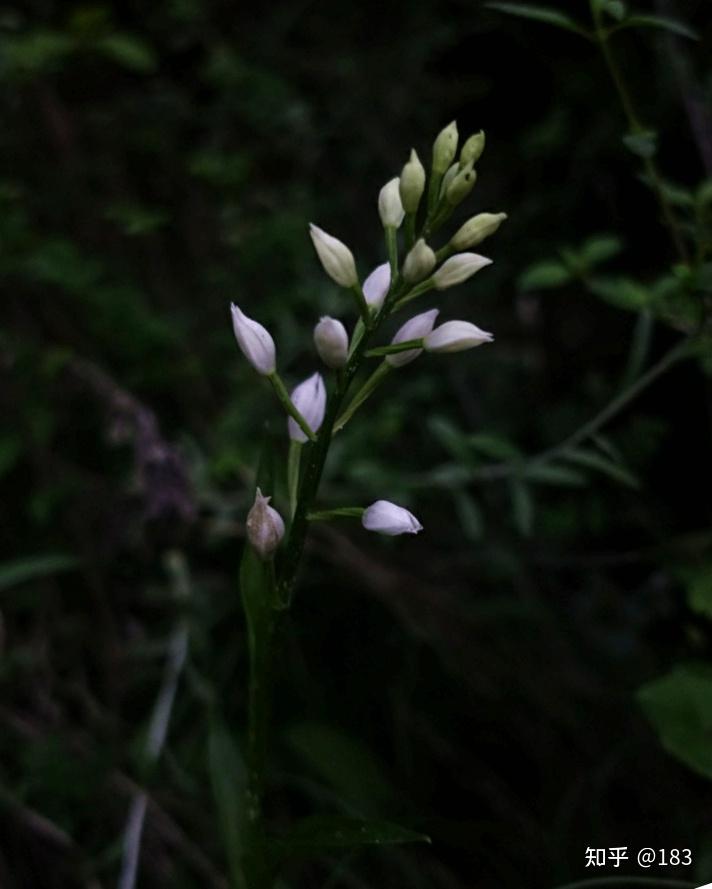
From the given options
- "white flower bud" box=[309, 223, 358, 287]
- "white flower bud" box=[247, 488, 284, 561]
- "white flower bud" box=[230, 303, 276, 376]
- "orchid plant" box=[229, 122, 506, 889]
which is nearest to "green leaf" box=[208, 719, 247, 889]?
"orchid plant" box=[229, 122, 506, 889]

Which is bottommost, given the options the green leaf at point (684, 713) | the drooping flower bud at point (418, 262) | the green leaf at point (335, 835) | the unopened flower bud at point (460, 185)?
the green leaf at point (335, 835)

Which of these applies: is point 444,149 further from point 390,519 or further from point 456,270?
point 390,519

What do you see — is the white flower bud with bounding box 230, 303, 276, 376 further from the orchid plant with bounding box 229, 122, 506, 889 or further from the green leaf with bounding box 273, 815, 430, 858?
the green leaf with bounding box 273, 815, 430, 858

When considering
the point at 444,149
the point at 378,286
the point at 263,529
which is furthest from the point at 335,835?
the point at 444,149

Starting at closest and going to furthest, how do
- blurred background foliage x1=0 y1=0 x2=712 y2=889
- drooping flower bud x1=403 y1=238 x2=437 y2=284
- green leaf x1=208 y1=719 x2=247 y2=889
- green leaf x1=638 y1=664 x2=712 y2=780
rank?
drooping flower bud x1=403 y1=238 x2=437 y2=284 < green leaf x1=208 y1=719 x2=247 y2=889 < green leaf x1=638 y1=664 x2=712 y2=780 < blurred background foliage x1=0 y1=0 x2=712 y2=889

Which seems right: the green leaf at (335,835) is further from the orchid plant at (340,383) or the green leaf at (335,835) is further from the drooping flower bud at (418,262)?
the drooping flower bud at (418,262)

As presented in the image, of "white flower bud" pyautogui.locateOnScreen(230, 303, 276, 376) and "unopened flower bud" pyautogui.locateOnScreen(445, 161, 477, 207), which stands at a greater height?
"unopened flower bud" pyautogui.locateOnScreen(445, 161, 477, 207)

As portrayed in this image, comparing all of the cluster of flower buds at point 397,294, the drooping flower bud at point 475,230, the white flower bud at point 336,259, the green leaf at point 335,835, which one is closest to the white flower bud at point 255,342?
the cluster of flower buds at point 397,294
